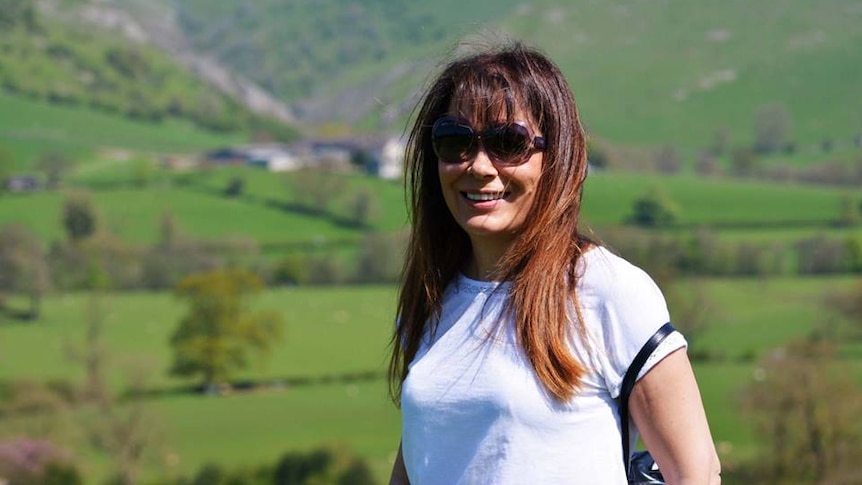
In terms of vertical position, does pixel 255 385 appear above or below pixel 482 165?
below

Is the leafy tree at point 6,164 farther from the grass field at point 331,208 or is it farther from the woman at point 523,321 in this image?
the woman at point 523,321

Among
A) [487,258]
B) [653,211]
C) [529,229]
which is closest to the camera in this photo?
[529,229]

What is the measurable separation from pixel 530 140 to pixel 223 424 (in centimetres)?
3567

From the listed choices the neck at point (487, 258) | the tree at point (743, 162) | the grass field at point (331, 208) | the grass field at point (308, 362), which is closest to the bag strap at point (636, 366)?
the neck at point (487, 258)

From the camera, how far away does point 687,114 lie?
10181 centimetres

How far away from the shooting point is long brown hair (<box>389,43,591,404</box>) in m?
2.01

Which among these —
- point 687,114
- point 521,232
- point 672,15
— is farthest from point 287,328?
point 672,15

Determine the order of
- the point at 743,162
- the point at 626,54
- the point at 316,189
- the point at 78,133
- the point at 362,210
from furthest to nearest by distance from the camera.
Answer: the point at 626,54, the point at 78,133, the point at 743,162, the point at 316,189, the point at 362,210

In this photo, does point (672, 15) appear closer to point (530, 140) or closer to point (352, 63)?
point (352, 63)

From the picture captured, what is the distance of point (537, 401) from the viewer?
2006 millimetres

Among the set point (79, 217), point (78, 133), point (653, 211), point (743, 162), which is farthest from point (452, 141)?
point (78, 133)

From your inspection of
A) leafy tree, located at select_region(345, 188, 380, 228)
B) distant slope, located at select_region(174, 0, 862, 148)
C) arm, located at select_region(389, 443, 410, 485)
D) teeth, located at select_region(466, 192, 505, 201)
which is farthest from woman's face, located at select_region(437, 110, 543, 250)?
distant slope, located at select_region(174, 0, 862, 148)

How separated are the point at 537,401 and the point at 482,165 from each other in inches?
17.1

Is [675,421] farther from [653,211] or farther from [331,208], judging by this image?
[331,208]
